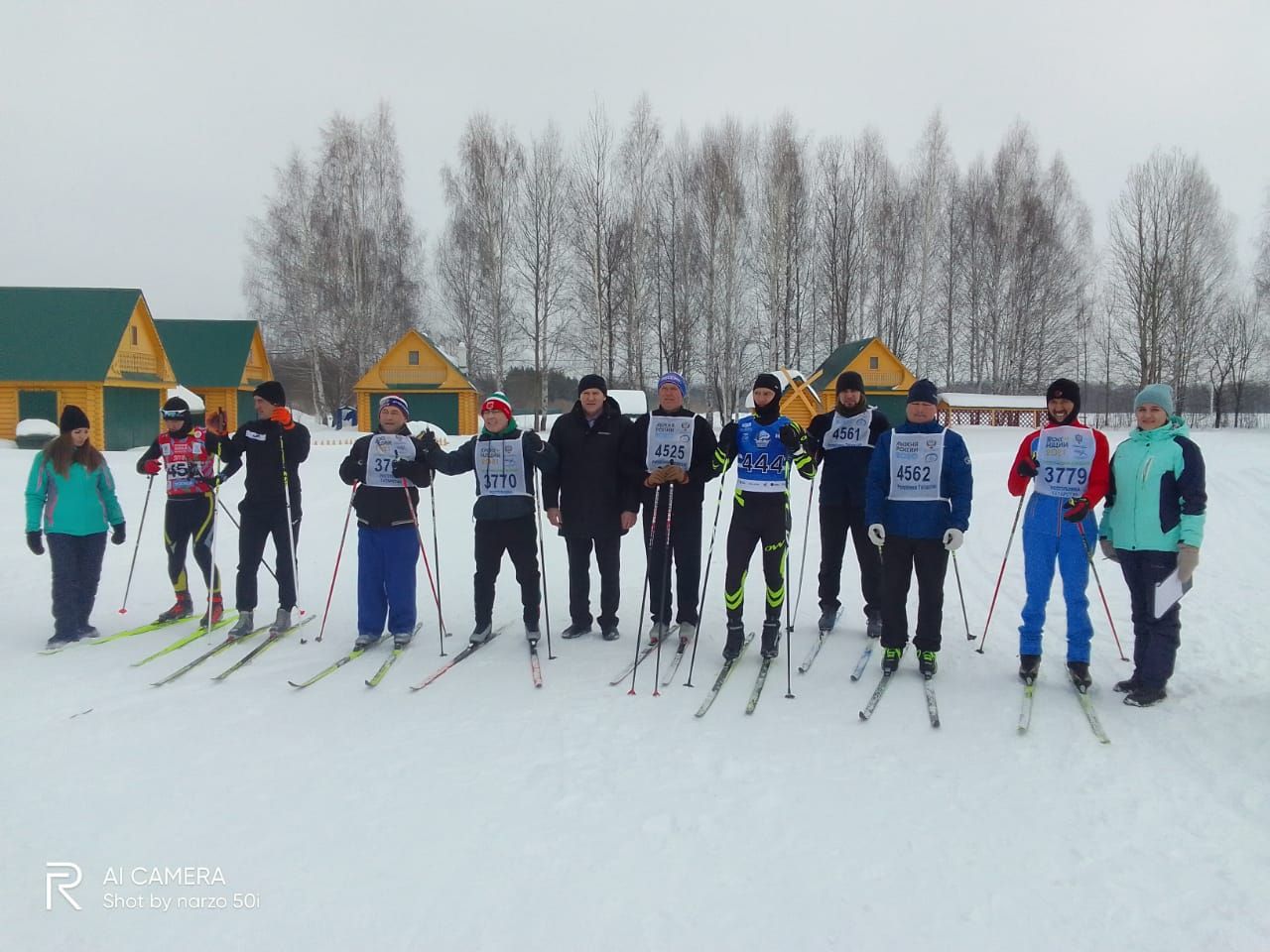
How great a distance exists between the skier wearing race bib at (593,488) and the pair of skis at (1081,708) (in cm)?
279

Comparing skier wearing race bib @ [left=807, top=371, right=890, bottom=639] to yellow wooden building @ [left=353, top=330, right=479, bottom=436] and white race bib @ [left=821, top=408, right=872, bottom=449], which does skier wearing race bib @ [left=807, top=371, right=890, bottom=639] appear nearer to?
white race bib @ [left=821, top=408, right=872, bottom=449]

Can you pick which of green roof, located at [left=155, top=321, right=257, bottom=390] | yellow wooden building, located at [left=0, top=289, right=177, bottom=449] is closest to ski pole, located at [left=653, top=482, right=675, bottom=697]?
yellow wooden building, located at [left=0, top=289, right=177, bottom=449]

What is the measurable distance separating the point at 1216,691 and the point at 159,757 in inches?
226

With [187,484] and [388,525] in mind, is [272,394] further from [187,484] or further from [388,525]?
[388,525]

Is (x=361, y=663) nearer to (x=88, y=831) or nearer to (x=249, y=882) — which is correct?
(x=88, y=831)

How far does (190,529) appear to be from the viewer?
613 centimetres

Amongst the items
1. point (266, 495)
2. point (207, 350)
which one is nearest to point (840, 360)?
point (207, 350)

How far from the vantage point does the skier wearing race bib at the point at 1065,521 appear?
4535 millimetres

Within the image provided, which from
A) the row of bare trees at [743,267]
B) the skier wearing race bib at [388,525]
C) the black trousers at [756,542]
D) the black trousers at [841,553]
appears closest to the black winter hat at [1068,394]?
the black trousers at [841,553]

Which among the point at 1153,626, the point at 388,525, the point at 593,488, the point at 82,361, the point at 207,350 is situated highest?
the point at 207,350

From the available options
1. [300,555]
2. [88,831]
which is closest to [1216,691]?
→ [88,831]

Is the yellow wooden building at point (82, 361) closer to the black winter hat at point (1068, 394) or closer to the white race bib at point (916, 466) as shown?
the white race bib at point (916, 466)

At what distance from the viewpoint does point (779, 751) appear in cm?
375

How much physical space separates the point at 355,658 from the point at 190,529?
206 cm
